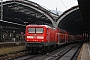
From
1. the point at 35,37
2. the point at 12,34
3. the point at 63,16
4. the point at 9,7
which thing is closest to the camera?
the point at 35,37

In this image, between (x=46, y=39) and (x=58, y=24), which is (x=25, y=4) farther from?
(x=46, y=39)

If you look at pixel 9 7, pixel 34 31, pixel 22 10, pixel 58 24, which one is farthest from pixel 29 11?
pixel 34 31

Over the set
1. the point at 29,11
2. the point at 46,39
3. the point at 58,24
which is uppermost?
the point at 29,11

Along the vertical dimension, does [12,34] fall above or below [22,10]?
below

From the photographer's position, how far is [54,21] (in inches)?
2670

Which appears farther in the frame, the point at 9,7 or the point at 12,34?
the point at 9,7

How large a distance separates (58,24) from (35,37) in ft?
144

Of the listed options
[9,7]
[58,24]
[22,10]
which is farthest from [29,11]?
[58,24]

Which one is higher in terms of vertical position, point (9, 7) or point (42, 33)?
point (9, 7)

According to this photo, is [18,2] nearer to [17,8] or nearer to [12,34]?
[17,8]

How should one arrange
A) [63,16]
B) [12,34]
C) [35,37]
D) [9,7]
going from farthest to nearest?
[9,7]
[63,16]
[12,34]
[35,37]

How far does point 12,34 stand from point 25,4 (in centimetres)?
1499

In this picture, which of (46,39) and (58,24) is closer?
(46,39)

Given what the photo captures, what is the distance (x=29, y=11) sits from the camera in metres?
75.1
